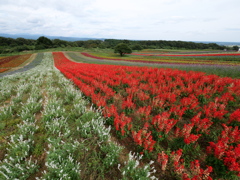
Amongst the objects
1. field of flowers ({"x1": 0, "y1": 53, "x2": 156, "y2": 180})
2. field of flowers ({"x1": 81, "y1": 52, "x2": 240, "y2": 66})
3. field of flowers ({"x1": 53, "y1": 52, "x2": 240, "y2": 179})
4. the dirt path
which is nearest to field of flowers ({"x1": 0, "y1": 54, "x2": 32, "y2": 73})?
the dirt path

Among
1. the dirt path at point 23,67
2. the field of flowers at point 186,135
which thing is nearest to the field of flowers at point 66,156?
the field of flowers at point 186,135

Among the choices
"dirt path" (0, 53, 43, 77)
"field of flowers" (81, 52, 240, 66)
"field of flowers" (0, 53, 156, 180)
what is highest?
"field of flowers" (81, 52, 240, 66)

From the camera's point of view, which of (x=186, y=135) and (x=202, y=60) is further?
(x=202, y=60)

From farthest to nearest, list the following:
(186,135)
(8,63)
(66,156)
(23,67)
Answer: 1. (8,63)
2. (23,67)
3. (186,135)
4. (66,156)

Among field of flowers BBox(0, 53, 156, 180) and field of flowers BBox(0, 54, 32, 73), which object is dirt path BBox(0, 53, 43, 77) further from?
field of flowers BBox(0, 53, 156, 180)

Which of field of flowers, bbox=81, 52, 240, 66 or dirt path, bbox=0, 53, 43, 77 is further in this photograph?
field of flowers, bbox=81, 52, 240, 66

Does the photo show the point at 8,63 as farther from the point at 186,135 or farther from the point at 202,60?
the point at 202,60

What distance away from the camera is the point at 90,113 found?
4.18m

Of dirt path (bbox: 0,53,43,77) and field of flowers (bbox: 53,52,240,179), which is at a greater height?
dirt path (bbox: 0,53,43,77)

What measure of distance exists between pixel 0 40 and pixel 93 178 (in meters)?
122

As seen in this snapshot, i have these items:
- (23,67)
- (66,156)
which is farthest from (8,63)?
(66,156)

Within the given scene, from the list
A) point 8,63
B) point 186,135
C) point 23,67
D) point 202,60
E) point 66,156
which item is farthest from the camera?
point 8,63

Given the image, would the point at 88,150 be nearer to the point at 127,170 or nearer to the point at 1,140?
the point at 127,170

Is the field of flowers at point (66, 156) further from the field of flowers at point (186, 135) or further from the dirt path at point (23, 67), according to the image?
the dirt path at point (23, 67)
